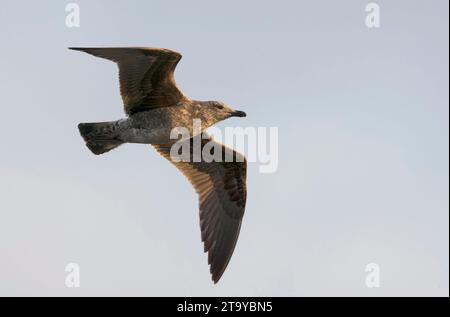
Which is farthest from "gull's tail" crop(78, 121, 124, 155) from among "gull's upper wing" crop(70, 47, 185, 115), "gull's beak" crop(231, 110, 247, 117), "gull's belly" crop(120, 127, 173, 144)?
"gull's beak" crop(231, 110, 247, 117)

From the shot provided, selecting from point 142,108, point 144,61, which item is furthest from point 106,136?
point 144,61

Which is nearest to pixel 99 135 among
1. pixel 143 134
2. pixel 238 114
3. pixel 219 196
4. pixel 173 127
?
pixel 143 134

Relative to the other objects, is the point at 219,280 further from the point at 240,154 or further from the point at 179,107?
the point at 179,107

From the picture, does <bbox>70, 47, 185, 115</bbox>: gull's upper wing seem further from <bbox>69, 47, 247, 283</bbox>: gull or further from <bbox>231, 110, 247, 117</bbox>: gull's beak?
<bbox>231, 110, 247, 117</bbox>: gull's beak

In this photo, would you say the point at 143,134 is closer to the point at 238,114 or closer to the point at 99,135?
the point at 99,135

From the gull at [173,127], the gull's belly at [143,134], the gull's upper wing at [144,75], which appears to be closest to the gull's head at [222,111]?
the gull at [173,127]

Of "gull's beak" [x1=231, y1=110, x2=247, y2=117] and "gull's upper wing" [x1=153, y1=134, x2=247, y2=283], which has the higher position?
"gull's beak" [x1=231, y1=110, x2=247, y2=117]

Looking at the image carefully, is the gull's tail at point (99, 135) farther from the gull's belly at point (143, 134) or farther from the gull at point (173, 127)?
the gull's belly at point (143, 134)
